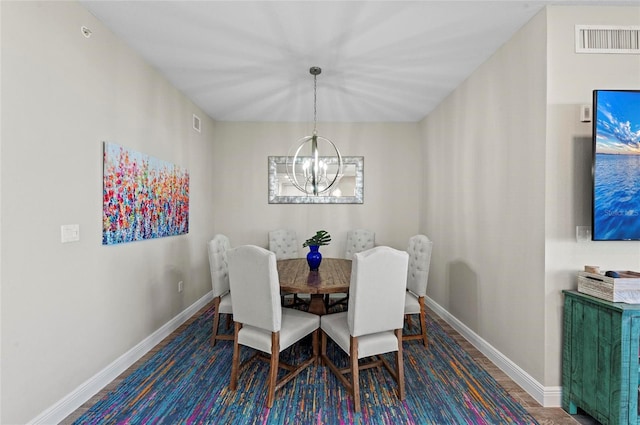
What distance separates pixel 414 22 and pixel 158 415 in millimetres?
3306

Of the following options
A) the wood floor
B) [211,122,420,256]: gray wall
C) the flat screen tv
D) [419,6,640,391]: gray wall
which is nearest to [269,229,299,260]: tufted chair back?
[211,122,420,256]: gray wall

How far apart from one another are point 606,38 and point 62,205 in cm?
385

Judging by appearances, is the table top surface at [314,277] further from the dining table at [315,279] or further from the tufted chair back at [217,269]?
the tufted chair back at [217,269]

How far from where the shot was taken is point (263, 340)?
6.81 ft

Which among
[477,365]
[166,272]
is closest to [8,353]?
[166,272]

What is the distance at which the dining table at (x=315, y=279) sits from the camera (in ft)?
7.57

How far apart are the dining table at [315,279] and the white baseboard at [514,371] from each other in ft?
4.59

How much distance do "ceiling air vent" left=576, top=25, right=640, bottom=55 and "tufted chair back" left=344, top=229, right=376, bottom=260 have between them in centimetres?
294

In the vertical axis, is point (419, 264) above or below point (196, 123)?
below

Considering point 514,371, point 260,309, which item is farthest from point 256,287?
point 514,371

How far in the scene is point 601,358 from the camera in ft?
5.69

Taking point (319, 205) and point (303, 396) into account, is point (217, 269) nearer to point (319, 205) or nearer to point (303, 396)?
point (303, 396)

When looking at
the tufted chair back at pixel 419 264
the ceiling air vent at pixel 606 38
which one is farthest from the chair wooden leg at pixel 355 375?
the ceiling air vent at pixel 606 38

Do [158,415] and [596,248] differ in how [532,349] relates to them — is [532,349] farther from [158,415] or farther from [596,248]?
[158,415]
